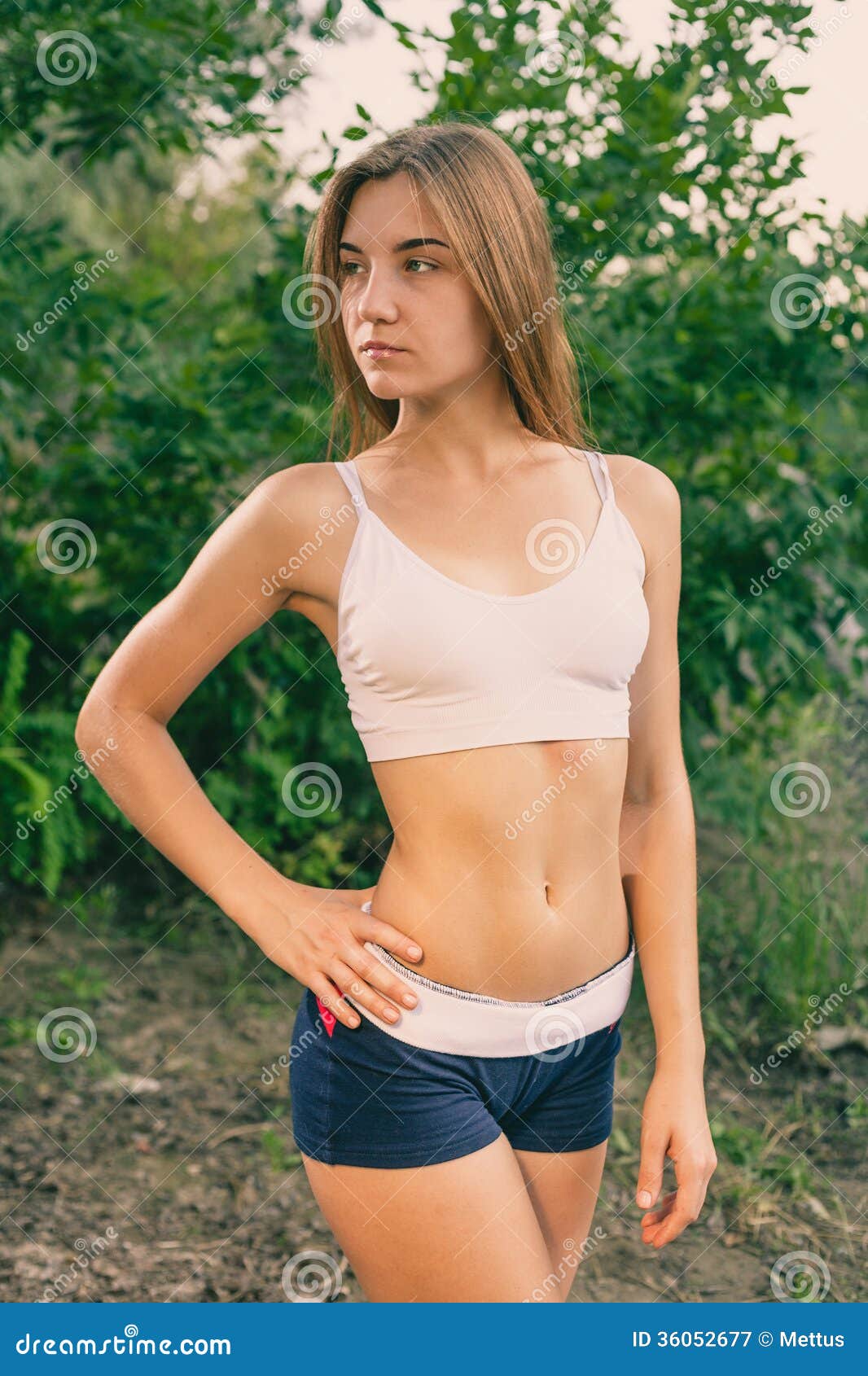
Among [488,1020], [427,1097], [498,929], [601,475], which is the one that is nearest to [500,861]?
[498,929]

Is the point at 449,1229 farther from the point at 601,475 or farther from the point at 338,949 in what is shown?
the point at 601,475

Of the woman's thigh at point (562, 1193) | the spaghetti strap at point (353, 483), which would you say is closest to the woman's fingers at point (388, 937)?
the woman's thigh at point (562, 1193)

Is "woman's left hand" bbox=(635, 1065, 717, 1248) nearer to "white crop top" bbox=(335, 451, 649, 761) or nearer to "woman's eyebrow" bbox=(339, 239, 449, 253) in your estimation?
"white crop top" bbox=(335, 451, 649, 761)

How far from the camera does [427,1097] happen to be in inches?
62.6

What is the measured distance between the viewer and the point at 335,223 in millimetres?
1821

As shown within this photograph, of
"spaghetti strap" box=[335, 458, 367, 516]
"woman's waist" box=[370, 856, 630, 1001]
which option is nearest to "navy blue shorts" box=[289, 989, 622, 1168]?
"woman's waist" box=[370, 856, 630, 1001]

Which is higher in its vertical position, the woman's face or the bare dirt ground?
the woman's face

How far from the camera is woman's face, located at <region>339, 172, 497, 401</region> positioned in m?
1.66

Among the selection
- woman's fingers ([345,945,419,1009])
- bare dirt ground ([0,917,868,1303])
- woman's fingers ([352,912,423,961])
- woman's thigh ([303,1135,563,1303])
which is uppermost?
woman's fingers ([352,912,423,961])

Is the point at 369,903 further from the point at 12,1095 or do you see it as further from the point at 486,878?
the point at 12,1095

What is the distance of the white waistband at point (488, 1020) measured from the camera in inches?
63.9

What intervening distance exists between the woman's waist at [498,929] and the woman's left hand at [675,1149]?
0.23m

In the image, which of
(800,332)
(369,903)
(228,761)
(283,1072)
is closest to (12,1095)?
(283,1072)

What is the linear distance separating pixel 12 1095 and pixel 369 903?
231cm
